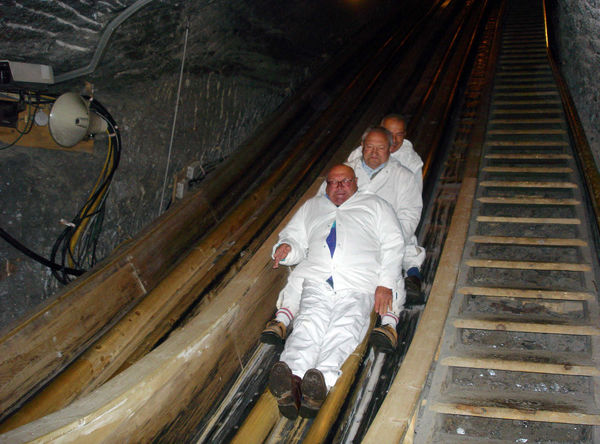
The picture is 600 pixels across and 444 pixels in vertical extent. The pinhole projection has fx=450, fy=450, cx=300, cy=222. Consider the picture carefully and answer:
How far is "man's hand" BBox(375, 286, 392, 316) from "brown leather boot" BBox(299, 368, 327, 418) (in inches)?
22.4

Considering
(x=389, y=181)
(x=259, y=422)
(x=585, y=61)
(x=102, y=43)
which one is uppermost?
(x=585, y=61)

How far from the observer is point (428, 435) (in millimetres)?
2057

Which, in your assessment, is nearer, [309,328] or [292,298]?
[309,328]

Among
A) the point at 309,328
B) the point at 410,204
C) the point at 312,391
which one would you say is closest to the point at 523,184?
the point at 410,204

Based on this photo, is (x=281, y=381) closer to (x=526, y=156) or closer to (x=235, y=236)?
(x=235, y=236)

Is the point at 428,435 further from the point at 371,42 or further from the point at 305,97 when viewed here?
the point at 371,42

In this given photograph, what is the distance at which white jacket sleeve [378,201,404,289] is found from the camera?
261 cm

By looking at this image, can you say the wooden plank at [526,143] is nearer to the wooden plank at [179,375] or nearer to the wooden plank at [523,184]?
the wooden plank at [523,184]

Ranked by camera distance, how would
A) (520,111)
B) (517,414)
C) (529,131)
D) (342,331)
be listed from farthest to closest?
(520,111)
(529,131)
(342,331)
(517,414)

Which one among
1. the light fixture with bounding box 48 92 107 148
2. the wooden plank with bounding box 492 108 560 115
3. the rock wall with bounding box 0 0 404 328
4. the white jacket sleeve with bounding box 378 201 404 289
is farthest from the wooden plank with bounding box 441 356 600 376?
the wooden plank with bounding box 492 108 560 115

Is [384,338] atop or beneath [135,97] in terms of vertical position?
beneath

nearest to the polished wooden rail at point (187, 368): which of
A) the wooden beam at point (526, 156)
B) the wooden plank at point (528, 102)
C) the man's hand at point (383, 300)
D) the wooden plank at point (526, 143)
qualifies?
the man's hand at point (383, 300)

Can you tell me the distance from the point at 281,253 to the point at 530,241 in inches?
72.1

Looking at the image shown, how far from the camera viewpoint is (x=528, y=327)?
2521 mm
